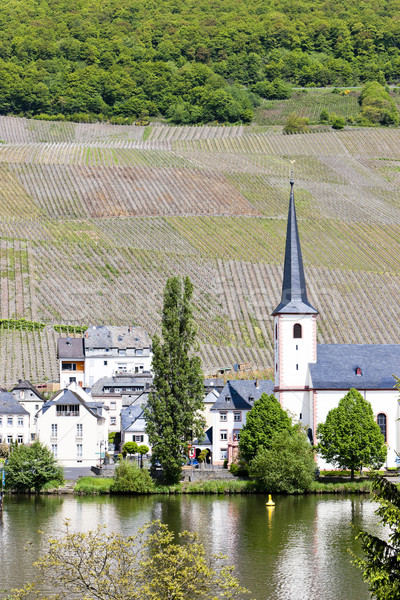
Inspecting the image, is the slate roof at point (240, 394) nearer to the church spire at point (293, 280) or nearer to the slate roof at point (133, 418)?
the church spire at point (293, 280)

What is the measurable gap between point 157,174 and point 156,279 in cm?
5225

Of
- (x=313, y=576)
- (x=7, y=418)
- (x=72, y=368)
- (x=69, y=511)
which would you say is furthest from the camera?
Answer: (x=72, y=368)

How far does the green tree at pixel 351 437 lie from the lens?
66.6m

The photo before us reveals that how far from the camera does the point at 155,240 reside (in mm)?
133750

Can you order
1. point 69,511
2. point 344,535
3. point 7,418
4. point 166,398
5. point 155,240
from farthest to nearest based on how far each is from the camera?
point 155,240, point 7,418, point 166,398, point 69,511, point 344,535

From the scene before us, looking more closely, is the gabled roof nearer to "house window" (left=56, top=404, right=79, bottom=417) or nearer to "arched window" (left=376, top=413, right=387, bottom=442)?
"house window" (left=56, top=404, right=79, bottom=417)

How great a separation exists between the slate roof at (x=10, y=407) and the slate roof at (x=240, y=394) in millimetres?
14749

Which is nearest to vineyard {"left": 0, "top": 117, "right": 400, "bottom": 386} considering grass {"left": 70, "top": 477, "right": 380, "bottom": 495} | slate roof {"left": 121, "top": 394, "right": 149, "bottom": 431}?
slate roof {"left": 121, "top": 394, "right": 149, "bottom": 431}

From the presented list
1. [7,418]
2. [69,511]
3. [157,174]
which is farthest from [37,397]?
[157,174]

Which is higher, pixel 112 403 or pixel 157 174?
pixel 157 174

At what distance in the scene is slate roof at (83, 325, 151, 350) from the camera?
3873 inches

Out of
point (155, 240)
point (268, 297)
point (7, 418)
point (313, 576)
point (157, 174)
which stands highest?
point (157, 174)

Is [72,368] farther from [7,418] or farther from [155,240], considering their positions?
[155,240]

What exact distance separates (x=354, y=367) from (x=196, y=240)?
6183 cm
